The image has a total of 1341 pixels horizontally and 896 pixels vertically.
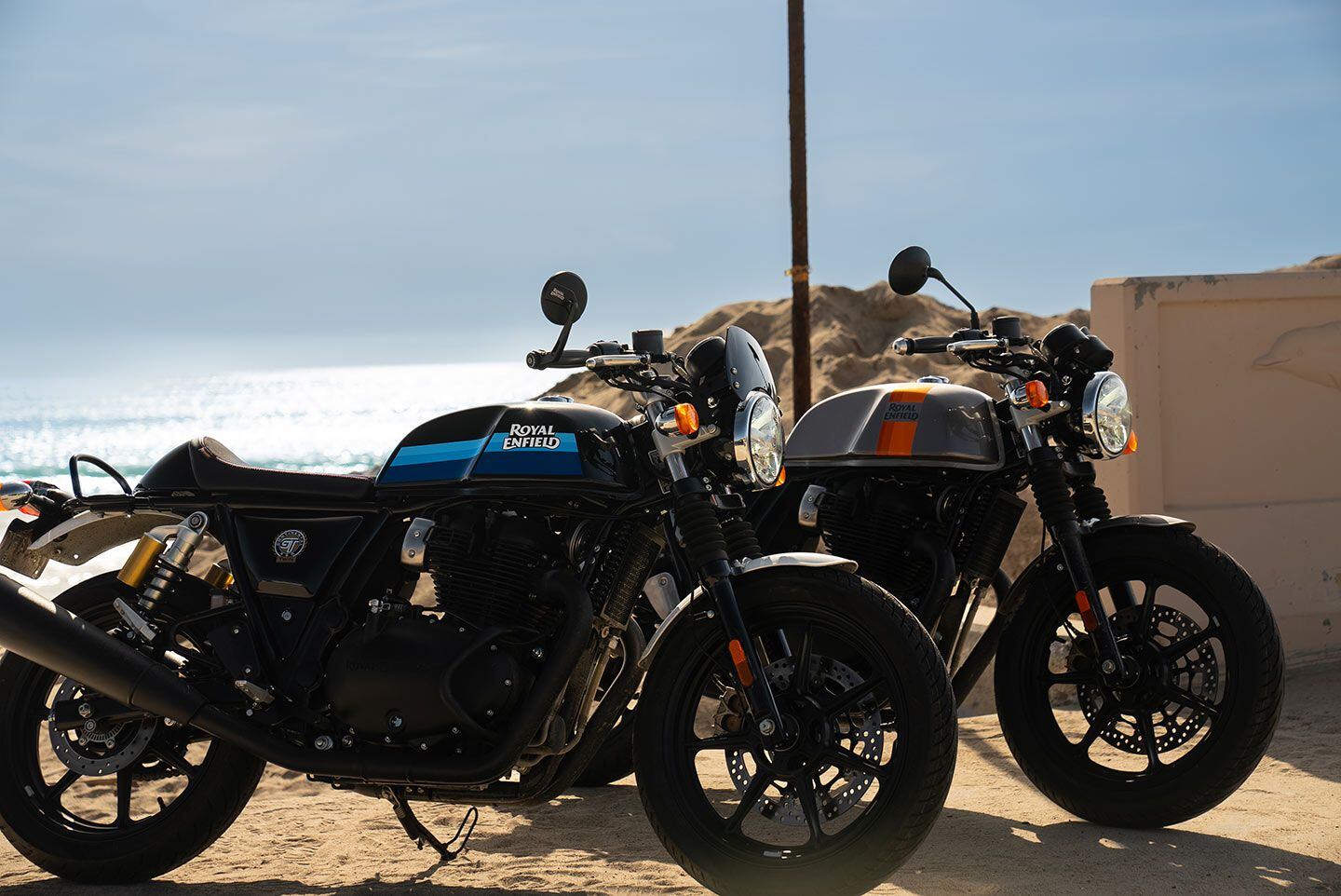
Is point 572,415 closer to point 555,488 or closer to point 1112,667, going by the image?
point 555,488

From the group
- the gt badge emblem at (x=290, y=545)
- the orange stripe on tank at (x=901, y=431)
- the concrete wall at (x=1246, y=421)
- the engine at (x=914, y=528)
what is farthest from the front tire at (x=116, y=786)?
the concrete wall at (x=1246, y=421)

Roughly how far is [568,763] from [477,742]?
25 cm

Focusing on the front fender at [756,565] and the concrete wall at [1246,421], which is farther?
the concrete wall at [1246,421]

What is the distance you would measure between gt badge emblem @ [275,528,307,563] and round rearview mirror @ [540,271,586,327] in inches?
41.5

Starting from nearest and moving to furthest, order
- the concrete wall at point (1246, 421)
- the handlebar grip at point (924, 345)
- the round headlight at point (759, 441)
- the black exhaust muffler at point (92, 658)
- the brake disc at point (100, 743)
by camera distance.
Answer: the round headlight at point (759, 441)
the black exhaust muffler at point (92, 658)
the brake disc at point (100, 743)
the handlebar grip at point (924, 345)
the concrete wall at point (1246, 421)

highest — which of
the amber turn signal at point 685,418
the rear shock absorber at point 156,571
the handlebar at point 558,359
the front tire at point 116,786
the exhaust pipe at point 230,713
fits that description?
the handlebar at point 558,359

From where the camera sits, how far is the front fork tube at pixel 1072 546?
4410mm

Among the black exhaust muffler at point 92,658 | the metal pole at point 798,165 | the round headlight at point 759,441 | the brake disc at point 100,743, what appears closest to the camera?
the round headlight at point 759,441

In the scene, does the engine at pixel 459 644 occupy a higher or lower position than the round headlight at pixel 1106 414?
lower

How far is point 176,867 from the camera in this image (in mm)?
4270

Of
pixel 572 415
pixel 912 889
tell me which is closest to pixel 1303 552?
pixel 912 889

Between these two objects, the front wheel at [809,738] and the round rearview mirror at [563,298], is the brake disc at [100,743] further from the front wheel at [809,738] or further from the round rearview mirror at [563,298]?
the round rearview mirror at [563,298]

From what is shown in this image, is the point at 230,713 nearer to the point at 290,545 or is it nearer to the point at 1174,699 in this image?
the point at 290,545

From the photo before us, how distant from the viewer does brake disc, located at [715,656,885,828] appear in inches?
139
